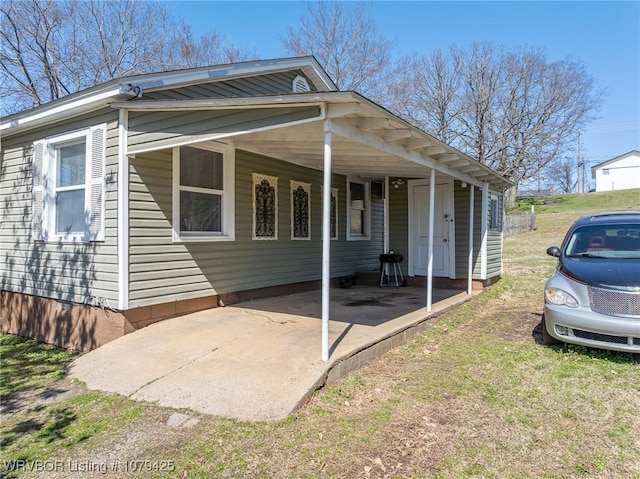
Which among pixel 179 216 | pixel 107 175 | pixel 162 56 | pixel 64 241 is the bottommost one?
pixel 64 241

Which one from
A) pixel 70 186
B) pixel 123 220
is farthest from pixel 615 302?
pixel 70 186

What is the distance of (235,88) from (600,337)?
22.1 feet

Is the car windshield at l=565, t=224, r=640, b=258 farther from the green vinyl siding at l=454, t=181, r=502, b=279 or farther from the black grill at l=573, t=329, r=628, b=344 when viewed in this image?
the green vinyl siding at l=454, t=181, r=502, b=279

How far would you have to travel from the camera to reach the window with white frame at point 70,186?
5.58 m

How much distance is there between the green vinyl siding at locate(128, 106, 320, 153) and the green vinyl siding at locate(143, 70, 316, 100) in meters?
0.76

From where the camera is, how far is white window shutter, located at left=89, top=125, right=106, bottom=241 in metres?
5.51

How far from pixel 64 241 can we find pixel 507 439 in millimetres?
6026

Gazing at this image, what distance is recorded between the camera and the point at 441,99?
27.0 meters

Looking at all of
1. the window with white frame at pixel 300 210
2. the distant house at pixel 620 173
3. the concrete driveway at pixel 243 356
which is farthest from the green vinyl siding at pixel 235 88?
the distant house at pixel 620 173

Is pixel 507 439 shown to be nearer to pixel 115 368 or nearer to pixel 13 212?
pixel 115 368

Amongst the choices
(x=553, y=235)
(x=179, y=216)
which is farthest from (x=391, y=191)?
(x=553, y=235)

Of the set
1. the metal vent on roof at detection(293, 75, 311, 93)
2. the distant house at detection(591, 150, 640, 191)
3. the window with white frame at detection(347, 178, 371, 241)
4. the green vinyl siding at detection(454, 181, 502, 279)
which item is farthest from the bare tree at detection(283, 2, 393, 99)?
the distant house at detection(591, 150, 640, 191)

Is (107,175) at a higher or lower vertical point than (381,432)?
higher

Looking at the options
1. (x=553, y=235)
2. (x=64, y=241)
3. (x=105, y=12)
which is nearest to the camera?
(x=64, y=241)
